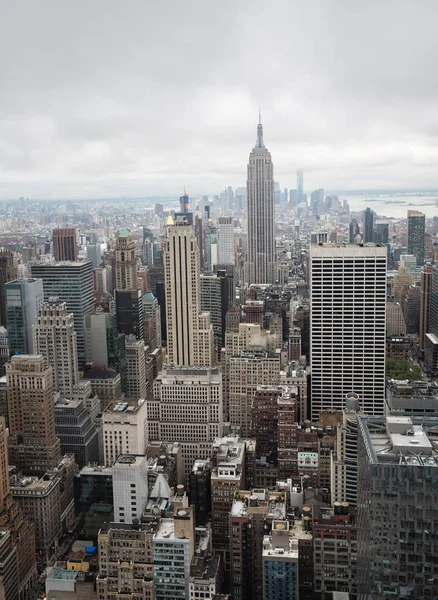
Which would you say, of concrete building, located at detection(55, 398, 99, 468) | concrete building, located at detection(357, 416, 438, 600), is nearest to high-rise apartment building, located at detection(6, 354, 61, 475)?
concrete building, located at detection(55, 398, 99, 468)

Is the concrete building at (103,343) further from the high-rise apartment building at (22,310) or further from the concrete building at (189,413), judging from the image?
the concrete building at (189,413)

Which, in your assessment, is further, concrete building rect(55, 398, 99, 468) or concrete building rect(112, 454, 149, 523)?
concrete building rect(55, 398, 99, 468)

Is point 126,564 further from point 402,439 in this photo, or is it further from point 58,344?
point 58,344

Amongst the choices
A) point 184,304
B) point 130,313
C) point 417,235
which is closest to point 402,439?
point 184,304

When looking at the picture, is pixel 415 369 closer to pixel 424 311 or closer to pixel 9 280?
pixel 424 311

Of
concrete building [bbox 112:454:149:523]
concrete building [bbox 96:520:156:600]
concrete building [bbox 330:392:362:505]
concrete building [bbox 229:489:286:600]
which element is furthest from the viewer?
concrete building [bbox 330:392:362:505]

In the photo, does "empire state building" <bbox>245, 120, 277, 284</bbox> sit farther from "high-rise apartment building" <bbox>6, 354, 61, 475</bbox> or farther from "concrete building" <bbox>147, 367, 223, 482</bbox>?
"high-rise apartment building" <bbox>6, 354, 61, 475</bbox>
